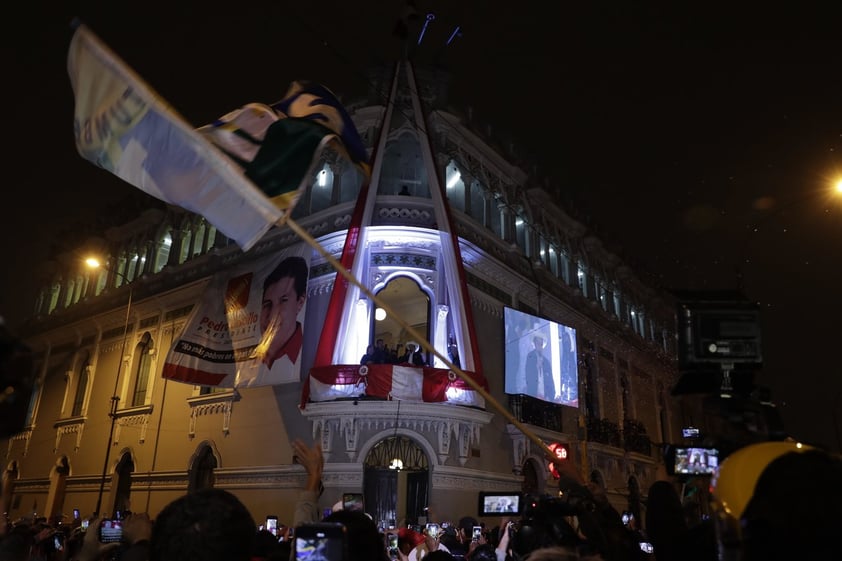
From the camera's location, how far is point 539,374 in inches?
787

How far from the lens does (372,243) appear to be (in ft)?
57.7

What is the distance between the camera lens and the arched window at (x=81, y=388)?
2721 centimetres

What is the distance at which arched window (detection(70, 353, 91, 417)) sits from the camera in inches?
1071

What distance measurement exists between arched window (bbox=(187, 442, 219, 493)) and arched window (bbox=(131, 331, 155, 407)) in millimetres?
4997

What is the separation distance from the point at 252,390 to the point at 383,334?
6.83m

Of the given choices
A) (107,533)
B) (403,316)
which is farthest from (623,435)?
(107,533)

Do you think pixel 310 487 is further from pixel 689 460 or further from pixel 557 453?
pixel 557 453

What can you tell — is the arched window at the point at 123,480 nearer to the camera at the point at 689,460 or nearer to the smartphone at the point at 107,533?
the smartphone at the point at 107,533

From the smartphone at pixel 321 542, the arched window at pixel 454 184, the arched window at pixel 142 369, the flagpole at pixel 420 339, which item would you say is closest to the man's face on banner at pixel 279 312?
the arched window at pixel 454 184

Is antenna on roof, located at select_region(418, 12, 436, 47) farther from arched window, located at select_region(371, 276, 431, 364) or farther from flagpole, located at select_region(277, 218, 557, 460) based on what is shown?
flagpole, located at select_region(277, 218, 557, 460)

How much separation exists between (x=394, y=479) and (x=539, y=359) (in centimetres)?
669

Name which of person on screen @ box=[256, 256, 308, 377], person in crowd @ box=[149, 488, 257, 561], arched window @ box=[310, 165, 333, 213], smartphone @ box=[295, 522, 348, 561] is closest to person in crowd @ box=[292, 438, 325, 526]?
smartphone @ box=[295, 522, 348, 561]

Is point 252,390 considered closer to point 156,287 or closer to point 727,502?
point 156,287

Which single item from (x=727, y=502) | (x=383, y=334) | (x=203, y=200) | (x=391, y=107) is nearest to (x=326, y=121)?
(x=203, y=200)
